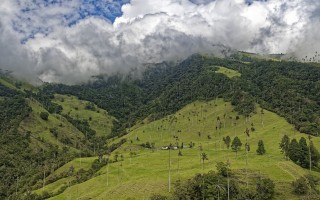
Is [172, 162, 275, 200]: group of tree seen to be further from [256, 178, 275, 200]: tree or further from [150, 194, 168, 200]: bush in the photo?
[150, 194, 168, 200]: bush

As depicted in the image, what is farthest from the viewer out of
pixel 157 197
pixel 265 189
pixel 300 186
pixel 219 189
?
pixel 300 186

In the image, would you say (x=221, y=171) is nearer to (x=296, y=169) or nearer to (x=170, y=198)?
(x=170, y=198)

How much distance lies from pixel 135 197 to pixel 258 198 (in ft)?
187

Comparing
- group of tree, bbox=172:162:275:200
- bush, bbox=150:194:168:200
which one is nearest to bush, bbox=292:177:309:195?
group of tree, bbox=172:162:275:200

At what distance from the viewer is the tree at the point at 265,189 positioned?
555 feet

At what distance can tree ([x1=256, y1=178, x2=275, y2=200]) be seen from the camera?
6658 inches

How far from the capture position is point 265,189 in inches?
6737

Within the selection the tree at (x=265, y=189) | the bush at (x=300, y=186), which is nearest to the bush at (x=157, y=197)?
the tree at (x=265, y=189)

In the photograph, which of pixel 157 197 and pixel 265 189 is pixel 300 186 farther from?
pixel 157 197

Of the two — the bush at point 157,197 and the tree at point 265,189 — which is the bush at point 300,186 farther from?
the bush at point 157,197

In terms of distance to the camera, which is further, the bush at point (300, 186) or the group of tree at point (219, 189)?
the bush at point (300, 186)

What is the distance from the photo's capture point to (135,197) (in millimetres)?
186875

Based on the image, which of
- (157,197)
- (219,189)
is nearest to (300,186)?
(219,189)

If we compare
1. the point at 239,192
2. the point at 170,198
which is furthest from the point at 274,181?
the point at 170,198
